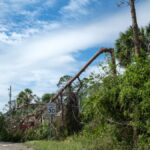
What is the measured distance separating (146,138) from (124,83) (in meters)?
2.55

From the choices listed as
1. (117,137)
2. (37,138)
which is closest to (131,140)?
(117,137)

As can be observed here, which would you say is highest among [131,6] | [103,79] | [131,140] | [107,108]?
[131,6]

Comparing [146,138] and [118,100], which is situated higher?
[118,100]

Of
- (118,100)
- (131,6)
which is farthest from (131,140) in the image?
(131,6)

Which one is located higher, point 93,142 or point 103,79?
point 103,79

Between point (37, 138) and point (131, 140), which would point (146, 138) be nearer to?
point (131, 140)

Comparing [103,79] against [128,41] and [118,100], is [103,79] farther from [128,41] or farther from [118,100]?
[128,41]

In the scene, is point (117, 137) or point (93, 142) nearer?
point (117, 137)

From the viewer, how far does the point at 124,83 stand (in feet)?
58.9

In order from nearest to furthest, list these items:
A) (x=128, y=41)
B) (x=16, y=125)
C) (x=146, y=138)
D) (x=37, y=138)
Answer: (x=146, y=138)
(x=128, y=41)
(x=37, y=138)
(x=16, y=125)

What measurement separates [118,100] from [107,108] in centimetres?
114

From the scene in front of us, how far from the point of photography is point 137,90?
17.0 m

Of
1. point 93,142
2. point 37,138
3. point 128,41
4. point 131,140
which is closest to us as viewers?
point 131,140

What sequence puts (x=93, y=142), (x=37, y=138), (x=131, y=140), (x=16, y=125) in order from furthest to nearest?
(x=16, y=125)
(x=37, y=138)
(x=93, y=142)
(x=131, y=140)
